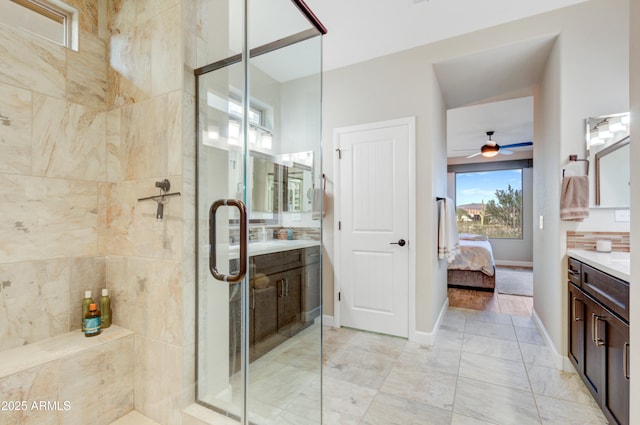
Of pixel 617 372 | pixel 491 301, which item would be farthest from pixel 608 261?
pixel 491 301

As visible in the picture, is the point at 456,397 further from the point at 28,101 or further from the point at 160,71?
the point at 28,101

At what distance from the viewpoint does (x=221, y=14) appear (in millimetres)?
1631

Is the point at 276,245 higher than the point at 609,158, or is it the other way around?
the point at 609,158

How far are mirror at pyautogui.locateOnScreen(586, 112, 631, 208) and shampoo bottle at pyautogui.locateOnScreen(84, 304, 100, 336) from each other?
3.61m

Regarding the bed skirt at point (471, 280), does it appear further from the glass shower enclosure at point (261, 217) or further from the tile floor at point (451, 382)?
the glass shower enclosure at point (261, 217)

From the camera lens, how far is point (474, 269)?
490 centimetres

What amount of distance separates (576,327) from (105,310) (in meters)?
3.22

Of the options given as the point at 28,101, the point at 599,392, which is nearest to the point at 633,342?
the point at 599,392

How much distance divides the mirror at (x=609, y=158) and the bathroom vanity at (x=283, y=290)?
229 centimetres

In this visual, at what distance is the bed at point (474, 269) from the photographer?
191 inches

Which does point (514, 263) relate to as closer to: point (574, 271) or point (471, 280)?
point (471, 280)

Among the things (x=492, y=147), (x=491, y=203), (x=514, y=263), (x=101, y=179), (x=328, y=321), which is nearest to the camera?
(x=101, y=179)

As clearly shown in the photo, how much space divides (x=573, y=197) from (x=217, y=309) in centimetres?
273

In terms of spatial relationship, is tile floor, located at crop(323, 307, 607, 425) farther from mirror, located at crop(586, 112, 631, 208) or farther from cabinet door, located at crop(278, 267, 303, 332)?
mirror, located at crop(586, 112, 631, 208)
